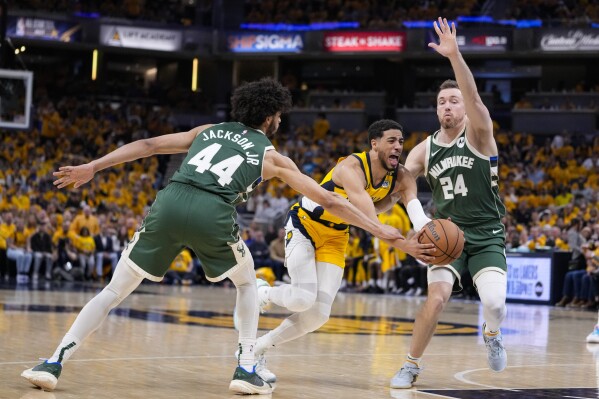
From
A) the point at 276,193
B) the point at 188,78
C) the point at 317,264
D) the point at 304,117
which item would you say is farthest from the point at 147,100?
the point at 317,264

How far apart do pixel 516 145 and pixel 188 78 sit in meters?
16.0

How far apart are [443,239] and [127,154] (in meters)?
2.13

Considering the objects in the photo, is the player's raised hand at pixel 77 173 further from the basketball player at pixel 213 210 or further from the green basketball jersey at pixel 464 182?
the green basketball jersey at pixel 464 182

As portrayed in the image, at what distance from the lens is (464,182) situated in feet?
23.6

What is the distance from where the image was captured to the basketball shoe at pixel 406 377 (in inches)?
264

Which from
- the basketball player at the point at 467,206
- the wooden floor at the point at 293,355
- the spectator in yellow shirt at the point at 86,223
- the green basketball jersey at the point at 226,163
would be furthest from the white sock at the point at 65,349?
the spectator in yellow shirt at the point at 86,223

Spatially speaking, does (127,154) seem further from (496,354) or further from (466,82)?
(496,354)

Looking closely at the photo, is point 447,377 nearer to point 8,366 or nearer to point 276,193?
point 8,366

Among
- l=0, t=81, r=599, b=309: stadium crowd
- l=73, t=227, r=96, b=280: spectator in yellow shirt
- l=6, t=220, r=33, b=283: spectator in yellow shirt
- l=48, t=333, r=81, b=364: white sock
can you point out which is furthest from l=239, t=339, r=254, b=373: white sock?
l=73, t=227, r=96, b=280: spectator in yellow shirt

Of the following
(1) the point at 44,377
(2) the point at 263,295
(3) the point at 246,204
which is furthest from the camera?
(3) the point at 246,204

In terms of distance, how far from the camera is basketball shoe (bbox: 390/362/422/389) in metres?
6.70

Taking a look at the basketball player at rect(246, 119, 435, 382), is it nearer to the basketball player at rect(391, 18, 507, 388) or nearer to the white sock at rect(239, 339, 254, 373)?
the basketball player at rect(391, 18, 507, 388)

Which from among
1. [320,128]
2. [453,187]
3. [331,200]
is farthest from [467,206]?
[320,128]

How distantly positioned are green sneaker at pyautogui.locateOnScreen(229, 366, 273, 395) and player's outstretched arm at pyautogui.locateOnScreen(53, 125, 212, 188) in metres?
1.51
